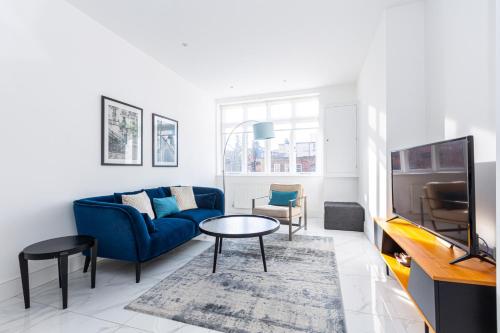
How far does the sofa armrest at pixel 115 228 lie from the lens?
222 cm

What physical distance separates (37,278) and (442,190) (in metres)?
3.45

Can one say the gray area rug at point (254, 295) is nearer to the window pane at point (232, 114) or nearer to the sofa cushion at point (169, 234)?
the sofa cushion at point (169, 234)

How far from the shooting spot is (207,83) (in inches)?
187

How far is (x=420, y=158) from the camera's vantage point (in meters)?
1.86

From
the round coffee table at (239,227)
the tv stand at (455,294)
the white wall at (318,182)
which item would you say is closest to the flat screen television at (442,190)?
the tv stand at (455,294)

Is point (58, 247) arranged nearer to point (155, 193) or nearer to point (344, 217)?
point (155, 193)

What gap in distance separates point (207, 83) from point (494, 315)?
4.81 m

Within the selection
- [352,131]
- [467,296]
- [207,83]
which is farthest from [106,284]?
[352,131]

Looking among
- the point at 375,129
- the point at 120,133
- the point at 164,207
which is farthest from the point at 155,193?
the point at 375,129

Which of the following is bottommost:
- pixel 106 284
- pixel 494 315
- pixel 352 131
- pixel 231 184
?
pixel 106 284

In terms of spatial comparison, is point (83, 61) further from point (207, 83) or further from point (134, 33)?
point (207, 83)

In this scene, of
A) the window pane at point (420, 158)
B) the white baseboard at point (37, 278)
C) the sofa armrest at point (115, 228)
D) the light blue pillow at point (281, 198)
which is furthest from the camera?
the light blue pillow at point (281, 198)

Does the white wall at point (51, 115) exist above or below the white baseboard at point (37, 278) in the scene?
above

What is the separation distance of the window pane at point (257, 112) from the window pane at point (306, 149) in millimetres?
911
